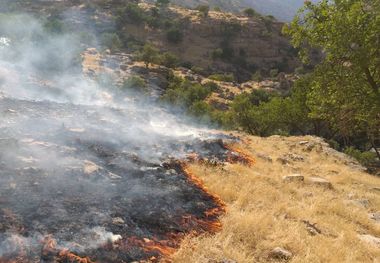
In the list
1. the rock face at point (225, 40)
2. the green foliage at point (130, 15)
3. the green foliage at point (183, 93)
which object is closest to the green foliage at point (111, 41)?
the rock face at point (225, 40)

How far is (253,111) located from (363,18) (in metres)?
19.5

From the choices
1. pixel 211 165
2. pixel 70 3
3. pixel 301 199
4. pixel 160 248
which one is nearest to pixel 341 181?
pixel 301 199

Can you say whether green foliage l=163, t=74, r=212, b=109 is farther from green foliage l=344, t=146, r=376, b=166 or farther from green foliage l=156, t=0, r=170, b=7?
green foliage l=156, t=0, r=170, b=7

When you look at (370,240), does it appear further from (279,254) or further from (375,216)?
(279,254)

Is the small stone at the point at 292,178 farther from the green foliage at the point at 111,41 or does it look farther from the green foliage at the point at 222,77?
the green foliage at the point at 111,41

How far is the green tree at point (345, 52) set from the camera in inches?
553

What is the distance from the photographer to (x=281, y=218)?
8.17 m

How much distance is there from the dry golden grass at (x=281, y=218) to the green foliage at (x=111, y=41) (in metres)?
51.6

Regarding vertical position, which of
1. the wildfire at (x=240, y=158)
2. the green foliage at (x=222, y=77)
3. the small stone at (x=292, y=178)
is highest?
the small stone at (x=292, y=178)

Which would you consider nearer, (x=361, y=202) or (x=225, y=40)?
(x=361, y=202)

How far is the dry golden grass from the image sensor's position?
6.45m

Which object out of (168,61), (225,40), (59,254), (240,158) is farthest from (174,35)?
(59,254)

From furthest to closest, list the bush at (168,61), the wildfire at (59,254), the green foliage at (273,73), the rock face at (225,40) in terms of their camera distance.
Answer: the rock face at (225,40), the green foliage at (273,73), the bush at (168,61), the wildfire at (59,254)

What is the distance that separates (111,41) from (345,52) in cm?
5369
